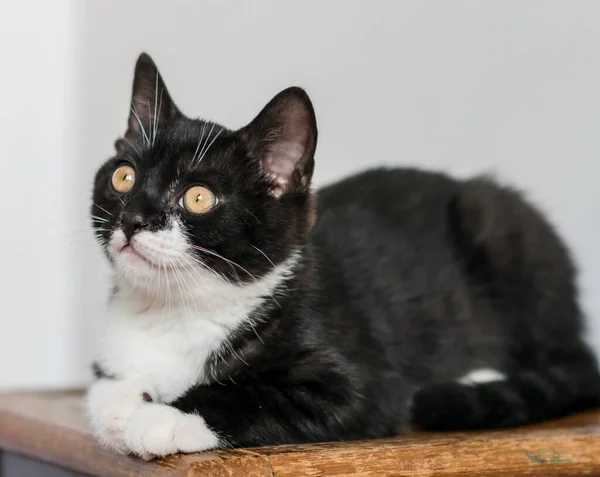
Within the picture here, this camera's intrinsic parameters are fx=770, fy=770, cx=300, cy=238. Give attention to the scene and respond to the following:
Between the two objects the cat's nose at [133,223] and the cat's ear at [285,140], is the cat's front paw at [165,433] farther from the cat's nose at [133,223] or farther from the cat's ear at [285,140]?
the cat's ear at [285,140]

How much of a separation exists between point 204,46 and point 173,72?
11 cm

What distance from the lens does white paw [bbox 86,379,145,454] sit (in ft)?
3.38

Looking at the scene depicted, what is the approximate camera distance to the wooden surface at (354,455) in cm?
91

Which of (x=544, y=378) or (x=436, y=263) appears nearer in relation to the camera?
(x=544, y=378)

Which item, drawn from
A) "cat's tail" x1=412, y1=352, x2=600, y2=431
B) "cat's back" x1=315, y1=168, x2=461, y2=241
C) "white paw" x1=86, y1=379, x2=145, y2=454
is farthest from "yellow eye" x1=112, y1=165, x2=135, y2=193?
"cat's tail" x1=412, y1=352, x2=600, y2=431

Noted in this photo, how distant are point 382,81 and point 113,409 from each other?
1.13 metres

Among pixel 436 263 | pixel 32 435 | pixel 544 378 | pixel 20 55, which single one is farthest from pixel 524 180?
pixel 20 55

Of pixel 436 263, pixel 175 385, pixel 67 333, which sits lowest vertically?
pixel 67 333

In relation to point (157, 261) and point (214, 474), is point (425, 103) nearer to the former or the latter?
point (157, 261)

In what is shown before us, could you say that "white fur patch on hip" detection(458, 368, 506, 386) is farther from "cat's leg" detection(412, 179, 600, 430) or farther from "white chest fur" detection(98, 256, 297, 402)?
"white chest fur" detection(98, 256, 297, 402)

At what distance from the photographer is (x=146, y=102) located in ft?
4.31

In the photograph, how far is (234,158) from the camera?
1155 millimetres

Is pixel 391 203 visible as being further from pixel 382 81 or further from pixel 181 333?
pixel 181 333

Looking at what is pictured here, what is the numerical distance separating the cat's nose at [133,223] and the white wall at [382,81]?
2.54 ft
